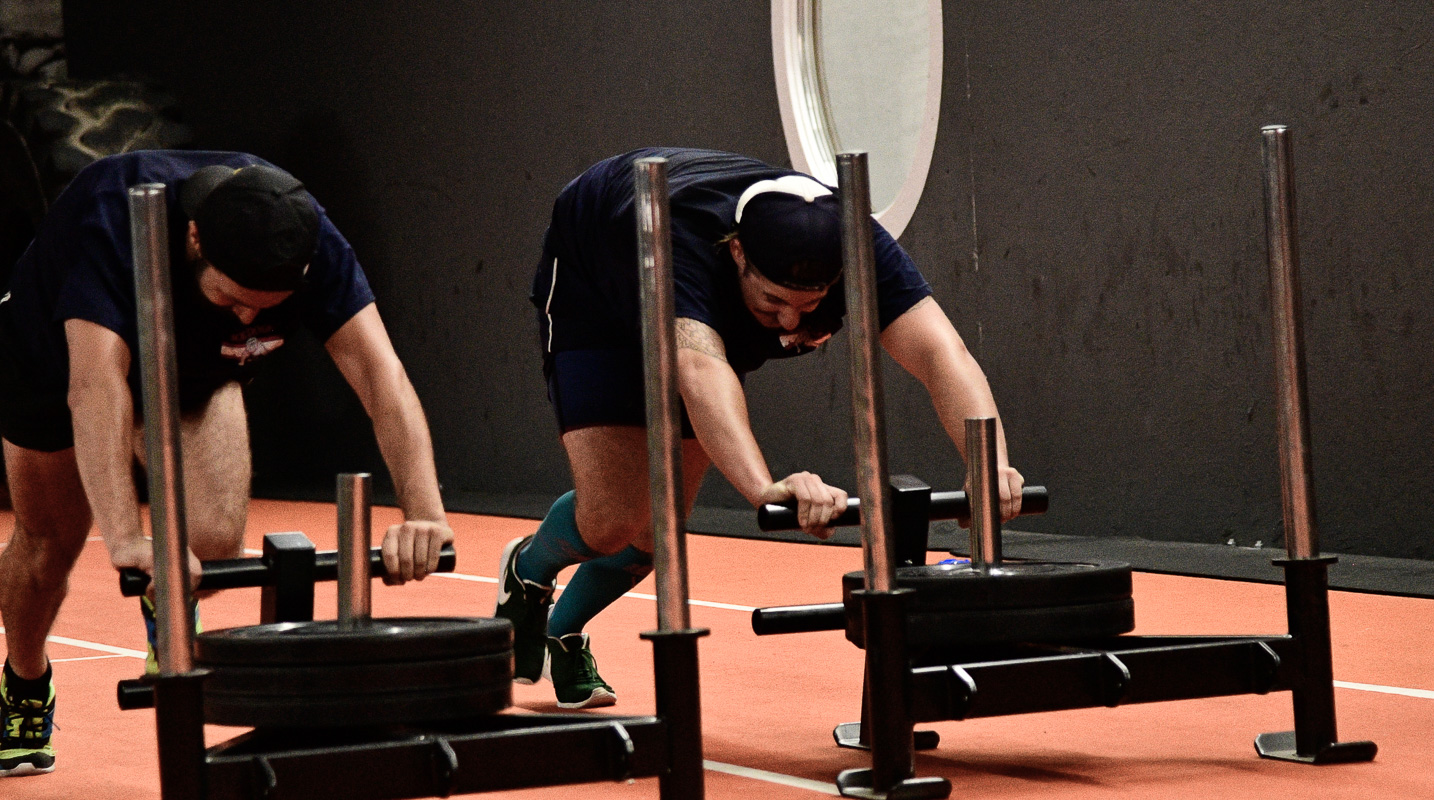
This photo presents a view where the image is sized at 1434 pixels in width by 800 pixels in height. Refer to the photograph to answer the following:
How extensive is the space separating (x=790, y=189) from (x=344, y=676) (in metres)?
1.16

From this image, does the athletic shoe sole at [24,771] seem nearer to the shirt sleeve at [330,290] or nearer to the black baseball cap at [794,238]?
the shirt sleeve at [330,290]

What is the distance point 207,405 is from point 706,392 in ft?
3.15

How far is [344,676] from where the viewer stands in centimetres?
206

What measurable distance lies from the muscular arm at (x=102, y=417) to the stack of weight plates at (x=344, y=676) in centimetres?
41

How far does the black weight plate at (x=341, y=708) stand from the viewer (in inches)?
81.1

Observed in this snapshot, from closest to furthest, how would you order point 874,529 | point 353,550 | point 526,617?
point 353,550 < point 874,529 < point 526,617

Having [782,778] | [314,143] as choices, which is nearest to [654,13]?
[314,143]

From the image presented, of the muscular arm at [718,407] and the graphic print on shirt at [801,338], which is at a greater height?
the graphic print on shirt at [801,338]

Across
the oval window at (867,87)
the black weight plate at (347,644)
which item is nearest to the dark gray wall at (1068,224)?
the oval window at (867,87)

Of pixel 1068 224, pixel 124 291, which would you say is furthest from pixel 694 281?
pixel 1068 224

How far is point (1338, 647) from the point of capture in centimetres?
383

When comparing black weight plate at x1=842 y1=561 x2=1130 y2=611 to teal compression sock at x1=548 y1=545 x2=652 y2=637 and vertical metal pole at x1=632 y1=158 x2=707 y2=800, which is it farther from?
teal compression sock at x1=548 y1=545 x2=652 y2=637

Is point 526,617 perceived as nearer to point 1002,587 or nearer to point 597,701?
point 597,701

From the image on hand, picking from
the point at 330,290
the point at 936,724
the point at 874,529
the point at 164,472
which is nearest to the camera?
the point at 164,472
